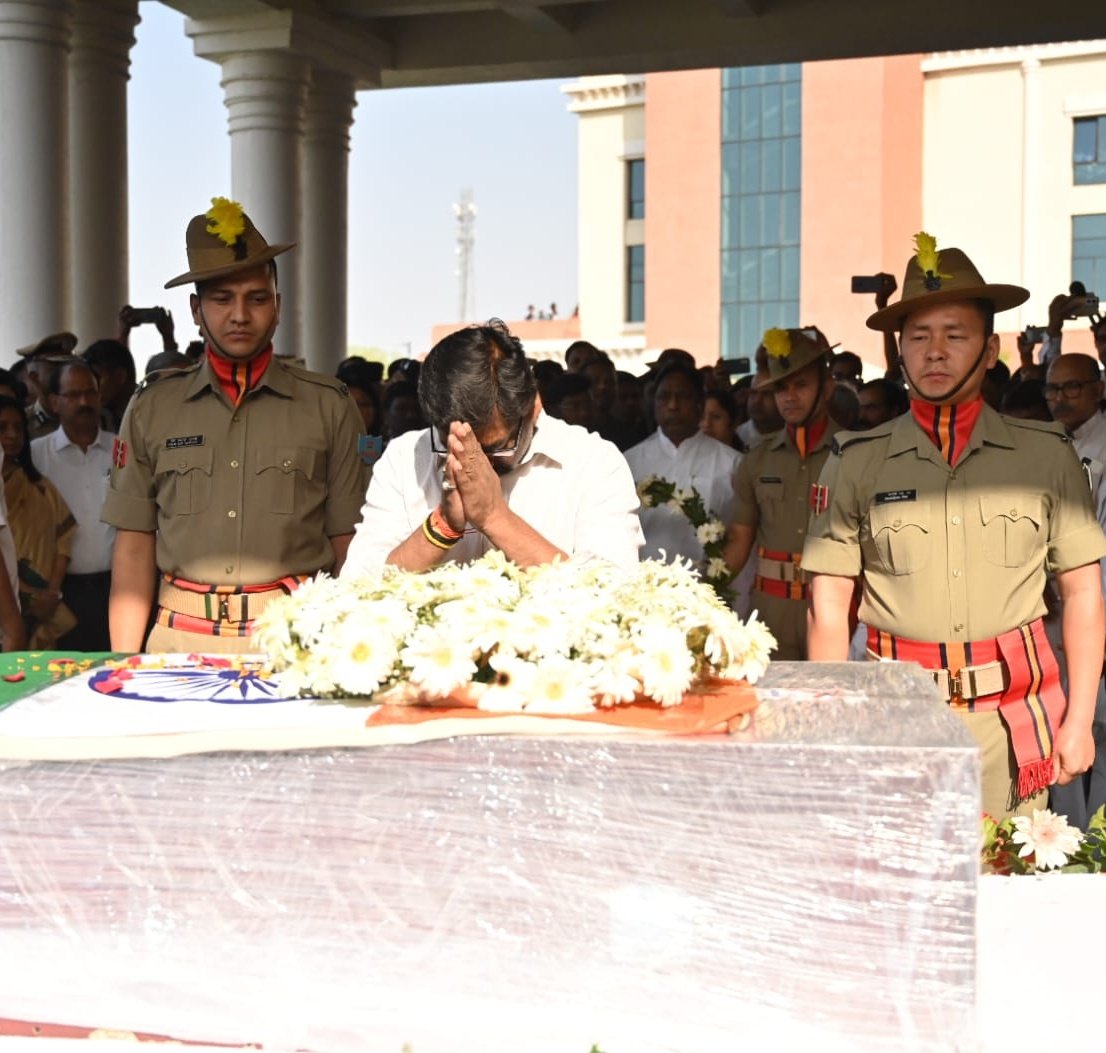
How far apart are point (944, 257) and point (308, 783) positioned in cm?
224

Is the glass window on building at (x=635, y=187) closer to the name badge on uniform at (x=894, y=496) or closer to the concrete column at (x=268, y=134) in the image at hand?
the concrete column at (x=268, y=134)

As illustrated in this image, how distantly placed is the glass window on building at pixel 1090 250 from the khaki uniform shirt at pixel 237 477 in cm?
4065

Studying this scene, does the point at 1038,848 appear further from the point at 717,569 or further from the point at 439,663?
the point at 717,569

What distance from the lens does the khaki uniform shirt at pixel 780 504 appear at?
6.11 m

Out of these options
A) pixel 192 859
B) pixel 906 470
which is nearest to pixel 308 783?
pixel 192 859

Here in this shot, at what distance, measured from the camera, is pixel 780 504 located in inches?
244

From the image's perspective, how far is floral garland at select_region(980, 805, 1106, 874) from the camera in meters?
3.30

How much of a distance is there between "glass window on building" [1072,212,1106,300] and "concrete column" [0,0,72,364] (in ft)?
121

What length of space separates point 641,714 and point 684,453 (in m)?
4.72

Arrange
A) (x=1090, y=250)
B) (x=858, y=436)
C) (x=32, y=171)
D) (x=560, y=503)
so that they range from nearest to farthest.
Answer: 1. (x=560, y=503)
2. (x=858, y=436)
3. (x=32, y=171)
4. (x=1090, y=250)

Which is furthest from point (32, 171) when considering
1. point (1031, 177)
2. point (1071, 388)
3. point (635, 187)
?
point (635, 187)

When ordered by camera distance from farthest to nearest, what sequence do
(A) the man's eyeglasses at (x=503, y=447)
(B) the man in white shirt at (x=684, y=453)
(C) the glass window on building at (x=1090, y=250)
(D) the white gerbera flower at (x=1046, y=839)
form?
(C) the glass window on building at (x=1090, y=250)
(B) the man in white shirt at (x=684, y=453)
(D) the white gerbera flower at (x=1046, y=839)
(A) the man's eyeglasses at (x=503, y=447)

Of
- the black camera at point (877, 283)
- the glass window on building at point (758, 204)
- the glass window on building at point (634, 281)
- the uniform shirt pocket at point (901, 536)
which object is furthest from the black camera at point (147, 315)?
the glass window on building at point (634, 281)

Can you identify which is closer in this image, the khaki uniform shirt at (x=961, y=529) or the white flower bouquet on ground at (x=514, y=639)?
the white flower bouquet on ground at (x=514, y=639)
